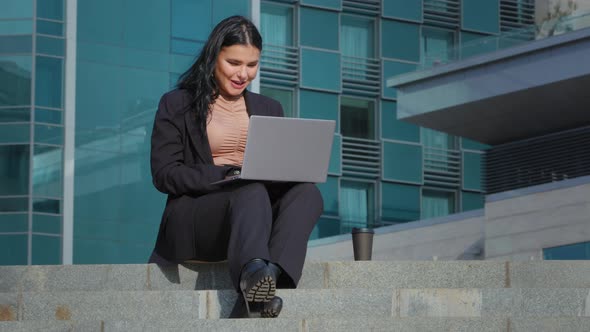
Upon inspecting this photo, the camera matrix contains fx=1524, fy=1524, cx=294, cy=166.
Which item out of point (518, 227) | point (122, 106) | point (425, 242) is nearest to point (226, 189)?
point (122, 106)

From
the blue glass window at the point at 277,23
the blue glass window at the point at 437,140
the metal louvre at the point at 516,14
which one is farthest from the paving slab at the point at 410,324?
the metal louvre at the point at 516,14

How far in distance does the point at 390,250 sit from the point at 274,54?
5.57 meters

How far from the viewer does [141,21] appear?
21750mm

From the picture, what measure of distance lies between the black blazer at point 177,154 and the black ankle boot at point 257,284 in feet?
2.92

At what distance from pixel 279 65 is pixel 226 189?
2376cm

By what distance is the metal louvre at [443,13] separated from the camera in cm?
3384

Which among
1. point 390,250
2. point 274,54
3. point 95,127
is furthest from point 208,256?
point 274,54

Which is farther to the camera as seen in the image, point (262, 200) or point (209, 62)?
point (209, 62)

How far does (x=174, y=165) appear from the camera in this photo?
8.42 m

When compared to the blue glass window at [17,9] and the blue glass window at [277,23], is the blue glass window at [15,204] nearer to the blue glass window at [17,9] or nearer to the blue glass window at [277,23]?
the blue glass window at [17,9]

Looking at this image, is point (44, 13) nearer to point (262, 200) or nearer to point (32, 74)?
point (32, 74)

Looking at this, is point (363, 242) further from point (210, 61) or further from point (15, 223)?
point (15, 223)

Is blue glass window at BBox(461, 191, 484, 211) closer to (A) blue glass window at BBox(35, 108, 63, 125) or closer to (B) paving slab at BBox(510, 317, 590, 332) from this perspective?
(A) blue glass window at BBox(35, 108, 63, 125)

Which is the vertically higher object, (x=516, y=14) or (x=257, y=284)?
(x=516, y=14)
